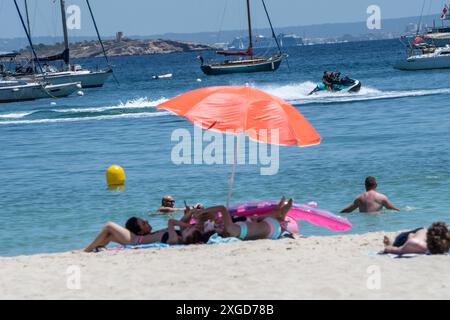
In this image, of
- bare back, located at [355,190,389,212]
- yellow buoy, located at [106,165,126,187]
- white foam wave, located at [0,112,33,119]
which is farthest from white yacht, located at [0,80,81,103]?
bare back, located at [355,190,389,212]

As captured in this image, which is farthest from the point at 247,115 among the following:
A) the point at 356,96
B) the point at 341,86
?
the point at 341,86

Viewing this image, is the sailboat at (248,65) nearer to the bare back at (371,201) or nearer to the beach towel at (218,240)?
the bare back at (371,201)

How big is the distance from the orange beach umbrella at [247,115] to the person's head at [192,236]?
4.05 feet

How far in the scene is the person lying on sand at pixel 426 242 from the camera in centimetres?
953

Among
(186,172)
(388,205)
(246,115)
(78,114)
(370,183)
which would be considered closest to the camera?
(246,115)

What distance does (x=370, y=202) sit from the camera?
13484 millimetres

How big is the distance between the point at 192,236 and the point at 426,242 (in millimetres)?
2843

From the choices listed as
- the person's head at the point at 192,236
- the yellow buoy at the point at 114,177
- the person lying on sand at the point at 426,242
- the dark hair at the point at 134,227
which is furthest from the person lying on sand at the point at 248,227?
the yellow buoy at the point at 114,177

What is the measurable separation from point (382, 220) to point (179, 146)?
11862 mm

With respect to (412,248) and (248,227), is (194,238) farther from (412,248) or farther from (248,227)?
(412,248)

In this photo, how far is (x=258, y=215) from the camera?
1168 cm

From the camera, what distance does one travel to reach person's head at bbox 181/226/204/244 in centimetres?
1124

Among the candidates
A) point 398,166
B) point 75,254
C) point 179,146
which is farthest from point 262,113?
point 179,146
